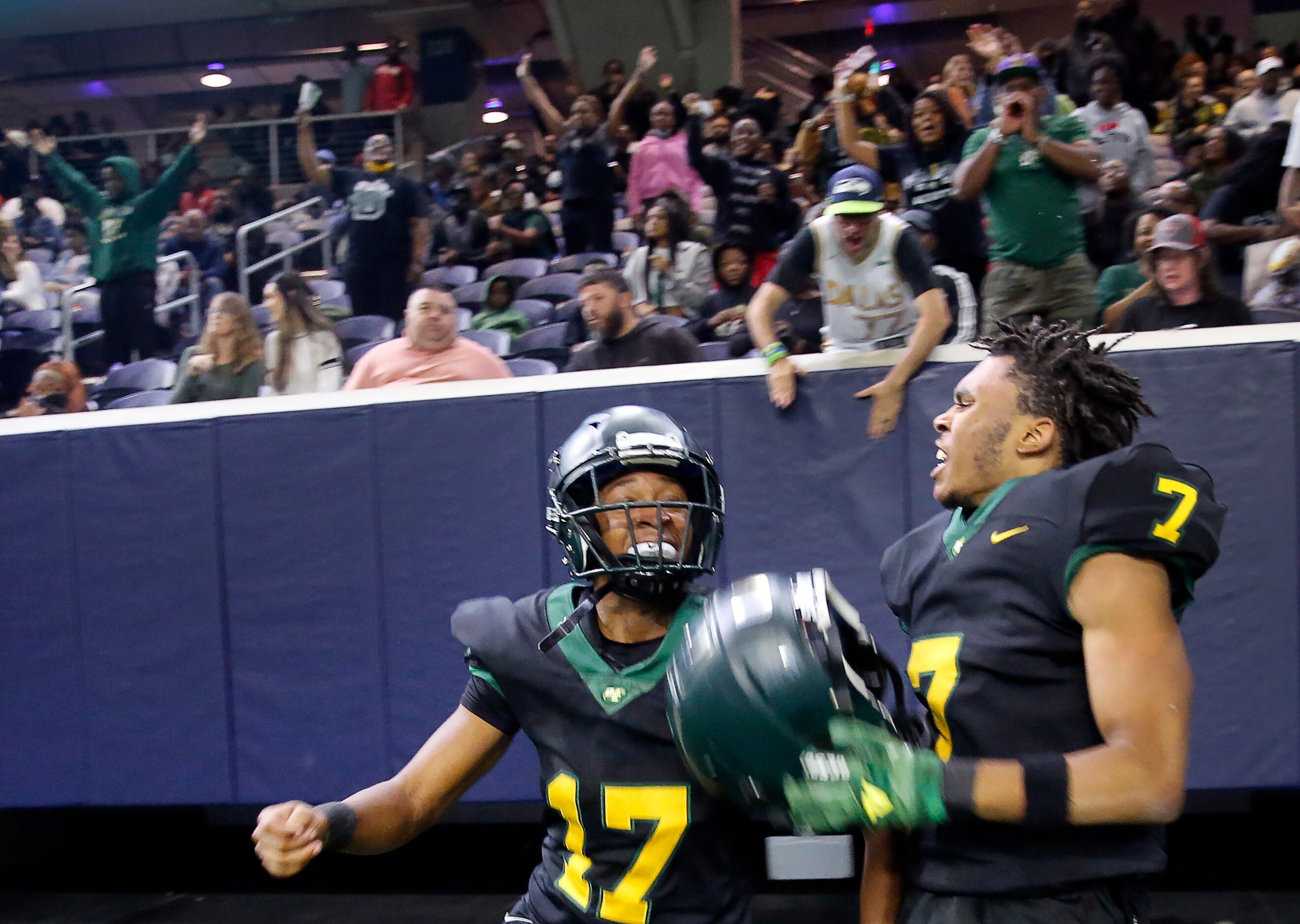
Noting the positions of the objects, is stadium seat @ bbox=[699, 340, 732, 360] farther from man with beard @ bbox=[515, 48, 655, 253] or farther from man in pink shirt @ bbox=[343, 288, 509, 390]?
man with beard @ bbox=[515, 48, 655, 253]

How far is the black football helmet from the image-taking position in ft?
7.21

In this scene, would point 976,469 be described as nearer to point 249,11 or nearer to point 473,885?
point 473,885

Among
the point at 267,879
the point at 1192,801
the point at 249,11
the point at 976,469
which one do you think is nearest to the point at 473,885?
the point at 267,879

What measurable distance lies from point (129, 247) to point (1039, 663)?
7897mm

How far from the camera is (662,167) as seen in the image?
384 inches

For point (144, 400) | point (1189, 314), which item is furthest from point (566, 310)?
point (1189, 314)

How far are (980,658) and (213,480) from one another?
3955 mm

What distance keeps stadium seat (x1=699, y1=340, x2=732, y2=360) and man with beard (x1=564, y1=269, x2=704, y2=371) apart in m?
0.57

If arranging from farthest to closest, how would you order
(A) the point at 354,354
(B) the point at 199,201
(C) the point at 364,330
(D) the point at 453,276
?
1. (B) the point at 199,201
2. (D) the point at 453,276
3. (C) the point at 364,330
4. (A) the point at 354,354

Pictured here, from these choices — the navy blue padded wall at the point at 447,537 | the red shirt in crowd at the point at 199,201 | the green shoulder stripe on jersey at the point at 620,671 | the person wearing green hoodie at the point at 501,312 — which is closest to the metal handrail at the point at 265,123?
the red shirt in crowd at the point at 199,201

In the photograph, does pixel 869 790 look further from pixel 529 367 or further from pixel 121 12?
pixel 121 12

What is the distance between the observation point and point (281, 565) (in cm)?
504

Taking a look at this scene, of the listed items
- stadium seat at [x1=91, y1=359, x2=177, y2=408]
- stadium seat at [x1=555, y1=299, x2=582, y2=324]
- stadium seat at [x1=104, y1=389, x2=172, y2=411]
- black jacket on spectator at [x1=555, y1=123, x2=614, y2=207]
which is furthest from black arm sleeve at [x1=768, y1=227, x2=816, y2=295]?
black jacket on spectator at [x1=555, y1=123, x2=614, y2=207]

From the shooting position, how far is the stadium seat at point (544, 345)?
278 inches
